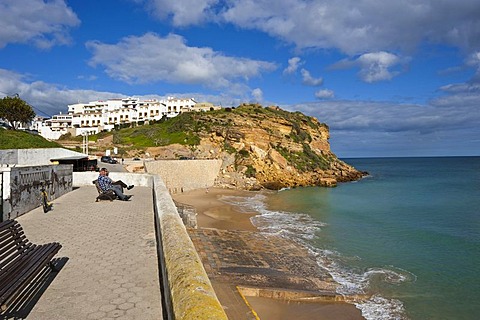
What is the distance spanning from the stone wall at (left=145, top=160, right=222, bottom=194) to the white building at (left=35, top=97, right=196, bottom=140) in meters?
44.2

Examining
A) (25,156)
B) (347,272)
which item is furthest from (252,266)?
(25,156)

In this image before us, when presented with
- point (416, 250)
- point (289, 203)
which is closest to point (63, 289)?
point (416, 250)

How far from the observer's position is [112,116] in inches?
3445

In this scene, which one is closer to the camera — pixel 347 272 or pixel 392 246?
pixel 347 272

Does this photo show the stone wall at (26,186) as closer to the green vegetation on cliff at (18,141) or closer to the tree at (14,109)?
the green vegetation on cliff at (18,141)

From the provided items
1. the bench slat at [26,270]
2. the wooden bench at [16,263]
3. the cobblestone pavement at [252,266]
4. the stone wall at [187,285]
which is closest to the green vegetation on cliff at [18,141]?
the cobblestone pavement at [252,266]

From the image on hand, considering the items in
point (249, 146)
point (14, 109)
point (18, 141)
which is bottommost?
point (18, 141)

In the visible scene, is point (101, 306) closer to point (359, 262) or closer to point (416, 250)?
point (359, 262)

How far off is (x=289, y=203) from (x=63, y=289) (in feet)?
90.1

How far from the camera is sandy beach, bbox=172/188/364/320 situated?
900cm

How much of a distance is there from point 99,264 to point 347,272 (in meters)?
9.61

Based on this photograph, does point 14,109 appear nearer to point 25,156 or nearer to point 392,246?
point 25,156

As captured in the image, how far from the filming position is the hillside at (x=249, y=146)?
4712 centimetres

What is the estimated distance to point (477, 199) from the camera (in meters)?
37.5
